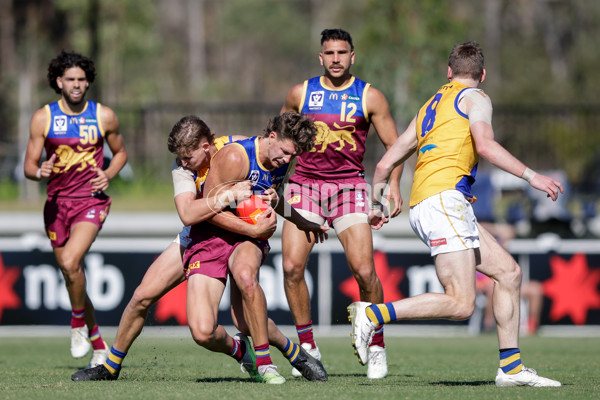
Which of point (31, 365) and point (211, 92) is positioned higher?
point (211, 92)

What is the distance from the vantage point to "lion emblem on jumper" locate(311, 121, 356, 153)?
25.2ft

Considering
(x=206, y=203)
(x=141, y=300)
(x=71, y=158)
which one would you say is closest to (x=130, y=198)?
(x=71, y=158)

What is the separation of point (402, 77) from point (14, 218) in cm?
964

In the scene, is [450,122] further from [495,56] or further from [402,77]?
[495,56]

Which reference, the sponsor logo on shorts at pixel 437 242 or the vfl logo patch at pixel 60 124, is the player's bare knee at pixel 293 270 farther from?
the vfl logo patch at pixel 60 124

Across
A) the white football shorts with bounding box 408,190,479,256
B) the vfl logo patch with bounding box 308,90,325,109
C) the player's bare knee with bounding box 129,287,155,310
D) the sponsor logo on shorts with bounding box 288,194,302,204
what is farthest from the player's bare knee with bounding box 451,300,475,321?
the vfl logo patch with bounding box 308,90,325,109

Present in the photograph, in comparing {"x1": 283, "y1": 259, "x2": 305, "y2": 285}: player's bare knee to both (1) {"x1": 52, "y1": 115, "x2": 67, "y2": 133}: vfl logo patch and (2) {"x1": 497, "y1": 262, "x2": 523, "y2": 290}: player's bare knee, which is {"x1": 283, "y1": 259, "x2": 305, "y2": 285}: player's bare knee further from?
(1) {"x1": 52, "y1": 115, "x2": 67, "y2": 133}: vfl logo patch

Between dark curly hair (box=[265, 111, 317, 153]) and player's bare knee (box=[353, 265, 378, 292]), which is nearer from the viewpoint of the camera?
dark curly hair (box=[265, 111, 317, 153])

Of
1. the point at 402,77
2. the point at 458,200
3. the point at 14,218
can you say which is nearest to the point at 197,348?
the point at 458,200

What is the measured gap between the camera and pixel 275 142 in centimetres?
631

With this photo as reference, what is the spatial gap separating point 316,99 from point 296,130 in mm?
1547

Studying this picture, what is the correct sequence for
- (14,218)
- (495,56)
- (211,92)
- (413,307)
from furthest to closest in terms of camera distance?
(495,56)
(211,92)
(14,218)
(413,307)

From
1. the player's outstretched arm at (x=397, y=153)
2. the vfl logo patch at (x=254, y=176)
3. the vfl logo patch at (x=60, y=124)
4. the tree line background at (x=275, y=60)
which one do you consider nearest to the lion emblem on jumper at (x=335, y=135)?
the player's outstretched arm at (x=397, y=153)

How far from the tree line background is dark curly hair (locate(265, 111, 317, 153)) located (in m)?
14.9
